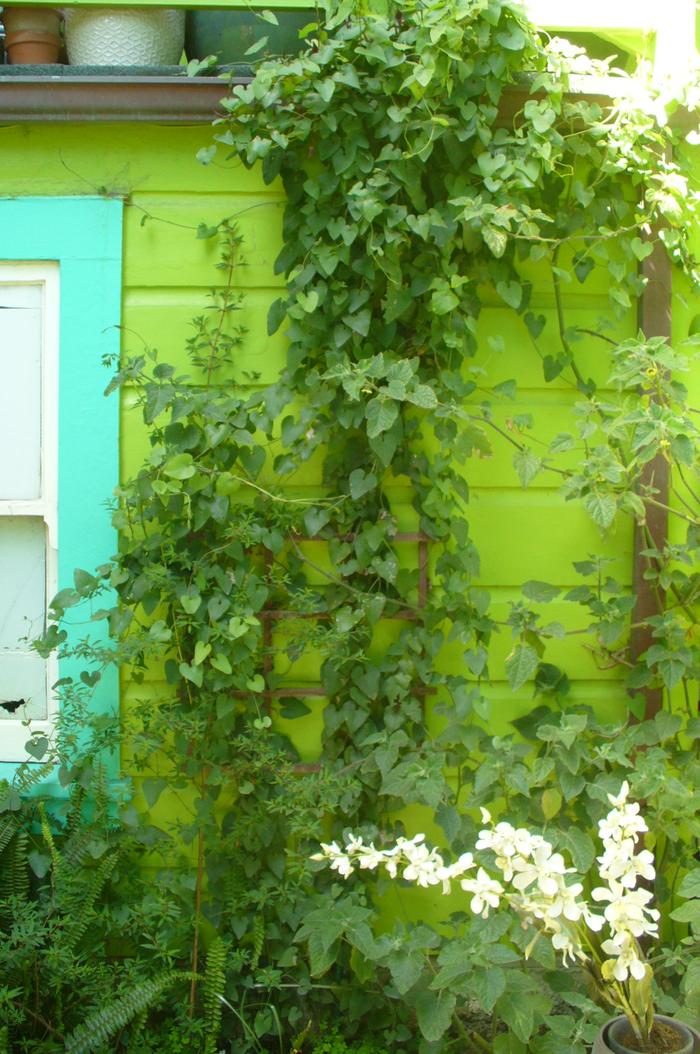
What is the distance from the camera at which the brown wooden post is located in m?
3.06

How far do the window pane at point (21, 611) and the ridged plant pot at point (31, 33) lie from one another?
1351 mm

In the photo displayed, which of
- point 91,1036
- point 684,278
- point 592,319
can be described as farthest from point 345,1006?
point 684,278

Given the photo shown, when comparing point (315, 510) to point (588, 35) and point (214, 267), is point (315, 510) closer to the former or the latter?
point (214, 267)

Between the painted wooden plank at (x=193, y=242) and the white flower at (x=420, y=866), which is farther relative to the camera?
the painted wooden plank at (x=193, y=242)

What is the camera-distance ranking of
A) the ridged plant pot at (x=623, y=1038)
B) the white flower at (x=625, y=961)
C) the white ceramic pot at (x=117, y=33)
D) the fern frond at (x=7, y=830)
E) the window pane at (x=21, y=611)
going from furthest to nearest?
1. the window pane at (x=21, y=611)
2. the white ceramic pot at (x=117, y=33)
3. the fern frond at (x=7, y=830)
4. the ridged plant pot at (x=623, y=1038)
5. the white flower at (x=625, y=961)

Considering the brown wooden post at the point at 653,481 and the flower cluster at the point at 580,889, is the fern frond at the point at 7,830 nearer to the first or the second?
the flower cluster at the point at 580,889

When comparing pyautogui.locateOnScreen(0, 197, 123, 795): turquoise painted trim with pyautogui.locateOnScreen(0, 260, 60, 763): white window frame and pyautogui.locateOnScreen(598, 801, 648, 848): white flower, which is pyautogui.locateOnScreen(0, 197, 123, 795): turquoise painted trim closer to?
pyautogui.locateOnScreen(0, 260, 60, 763): white window frame

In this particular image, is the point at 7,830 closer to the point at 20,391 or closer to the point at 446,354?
the point at 20,391

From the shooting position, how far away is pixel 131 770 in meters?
3.04

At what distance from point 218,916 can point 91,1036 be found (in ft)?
1.59

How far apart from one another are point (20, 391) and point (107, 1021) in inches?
69.4

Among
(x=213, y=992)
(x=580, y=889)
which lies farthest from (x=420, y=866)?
(x=213, y=992)

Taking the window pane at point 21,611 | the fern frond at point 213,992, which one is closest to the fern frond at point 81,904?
the fern frond at point 213,992

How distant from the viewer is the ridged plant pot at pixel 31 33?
9.81 ft
